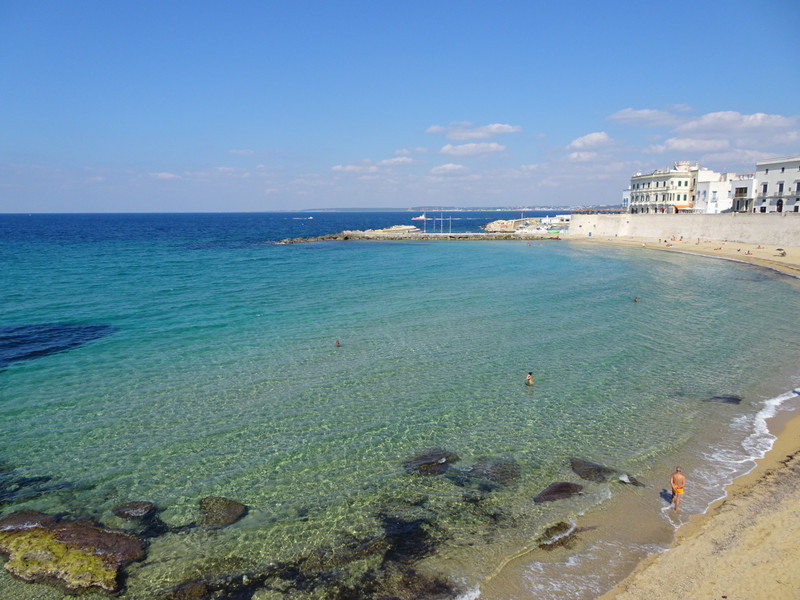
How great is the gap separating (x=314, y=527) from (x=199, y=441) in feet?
21.5

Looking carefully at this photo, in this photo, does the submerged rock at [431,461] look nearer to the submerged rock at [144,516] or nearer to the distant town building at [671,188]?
the submerged rock at [144,516]

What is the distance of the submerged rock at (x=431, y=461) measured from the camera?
15.1m

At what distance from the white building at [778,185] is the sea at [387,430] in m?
39.7

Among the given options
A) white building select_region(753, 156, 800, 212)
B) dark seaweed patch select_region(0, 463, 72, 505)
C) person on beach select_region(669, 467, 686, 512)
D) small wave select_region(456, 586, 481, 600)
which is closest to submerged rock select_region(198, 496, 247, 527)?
dark seaweed patch select_region(0, 463, 72, 505)

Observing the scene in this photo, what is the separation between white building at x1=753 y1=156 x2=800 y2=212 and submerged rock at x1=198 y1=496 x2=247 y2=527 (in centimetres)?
8371

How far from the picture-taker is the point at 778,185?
7088 cm

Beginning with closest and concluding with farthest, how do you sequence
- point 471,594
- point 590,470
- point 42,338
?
1. point 471,594
2. point 590,470
3. point 42,338

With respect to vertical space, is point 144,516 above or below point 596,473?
above

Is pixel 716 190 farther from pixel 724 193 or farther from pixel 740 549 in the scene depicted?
pixel 740 549

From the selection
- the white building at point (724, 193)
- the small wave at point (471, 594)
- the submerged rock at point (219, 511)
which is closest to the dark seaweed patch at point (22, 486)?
the submerged rock at point (219, 511)

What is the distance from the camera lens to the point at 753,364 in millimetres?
24594

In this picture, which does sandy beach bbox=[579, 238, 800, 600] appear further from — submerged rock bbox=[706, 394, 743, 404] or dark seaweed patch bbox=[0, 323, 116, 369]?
dark seaweed patch bbox=[0, 323, 116, 369]

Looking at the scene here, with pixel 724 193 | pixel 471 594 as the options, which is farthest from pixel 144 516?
pixel 724 193

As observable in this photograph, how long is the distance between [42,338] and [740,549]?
113 ft
